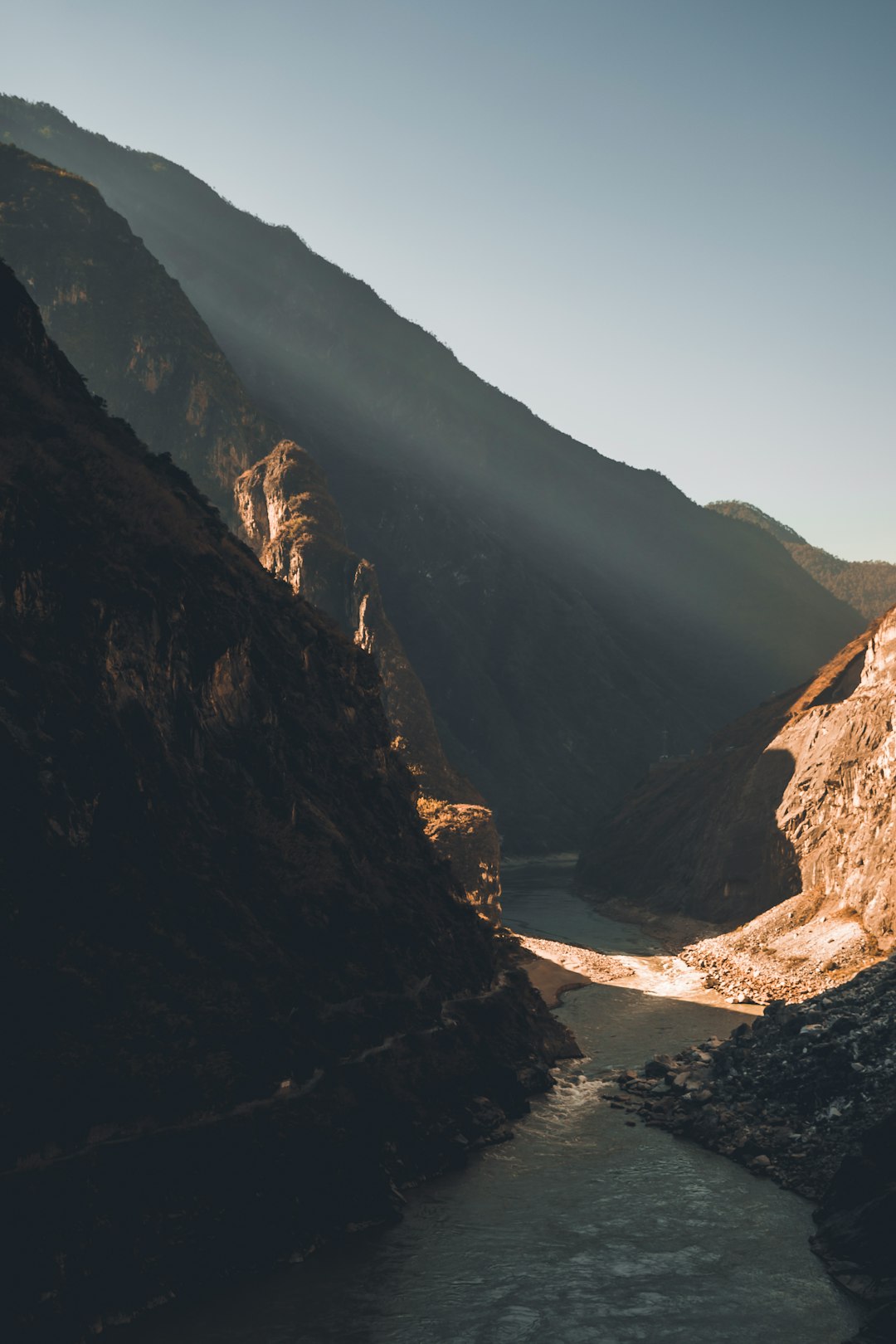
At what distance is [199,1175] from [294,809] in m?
15.3

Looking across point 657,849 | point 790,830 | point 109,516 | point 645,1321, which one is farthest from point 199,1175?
point 657,849

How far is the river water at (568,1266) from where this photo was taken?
26.8 m

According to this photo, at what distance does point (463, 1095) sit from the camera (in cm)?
4209

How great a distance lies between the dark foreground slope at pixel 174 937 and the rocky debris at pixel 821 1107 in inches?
292

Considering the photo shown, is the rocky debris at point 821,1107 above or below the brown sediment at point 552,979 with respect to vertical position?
above

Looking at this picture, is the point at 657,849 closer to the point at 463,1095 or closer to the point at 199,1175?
the point at 463,1095

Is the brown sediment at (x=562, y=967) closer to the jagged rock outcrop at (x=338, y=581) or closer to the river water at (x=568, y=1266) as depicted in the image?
the jagged rock outcrop at (x=338, y=581)

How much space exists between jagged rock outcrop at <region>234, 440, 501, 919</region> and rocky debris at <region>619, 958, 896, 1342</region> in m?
40.9

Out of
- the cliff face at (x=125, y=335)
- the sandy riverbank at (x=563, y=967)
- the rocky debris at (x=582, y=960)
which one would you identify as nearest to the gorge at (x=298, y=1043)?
the sandy riverbank at (x=563, y=967)

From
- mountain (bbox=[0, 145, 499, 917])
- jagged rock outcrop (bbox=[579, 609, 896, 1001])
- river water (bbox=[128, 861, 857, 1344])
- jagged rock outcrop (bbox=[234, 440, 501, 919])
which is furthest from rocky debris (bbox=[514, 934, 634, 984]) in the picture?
mountain (bbox=[0, 145, 499, 917])

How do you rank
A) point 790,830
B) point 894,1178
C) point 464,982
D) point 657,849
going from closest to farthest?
point 894,1178, point 464,982, point 790,830, point 657,849

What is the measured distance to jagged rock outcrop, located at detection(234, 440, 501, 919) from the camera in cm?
9975

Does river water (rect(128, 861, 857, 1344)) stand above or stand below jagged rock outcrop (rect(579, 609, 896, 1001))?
below

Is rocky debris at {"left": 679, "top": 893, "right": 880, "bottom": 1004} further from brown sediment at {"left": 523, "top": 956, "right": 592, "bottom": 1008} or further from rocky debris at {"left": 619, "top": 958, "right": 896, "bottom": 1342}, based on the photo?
rocky debris at {"left": 619, "top": 958, "right": 896, "bottom": 1342}
